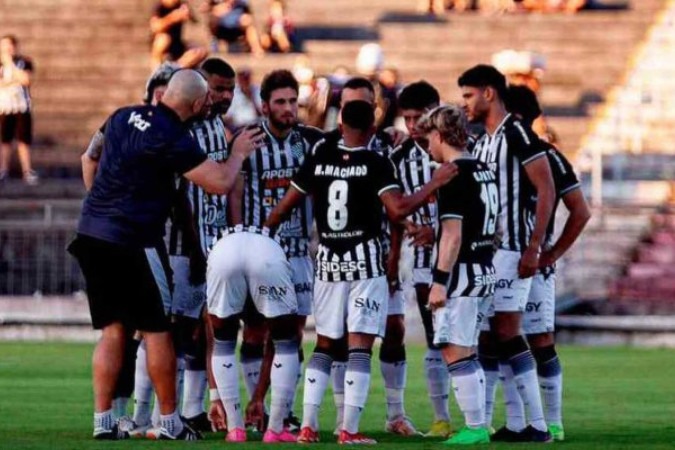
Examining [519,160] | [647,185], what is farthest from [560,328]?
[519,160]

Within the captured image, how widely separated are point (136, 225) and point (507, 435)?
2.87 meters

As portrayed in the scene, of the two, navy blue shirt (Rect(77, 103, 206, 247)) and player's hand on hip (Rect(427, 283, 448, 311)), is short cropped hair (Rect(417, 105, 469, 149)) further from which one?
navy blue shirt (Rect(77, 103, 206, 247))

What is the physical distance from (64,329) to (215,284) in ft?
40.4

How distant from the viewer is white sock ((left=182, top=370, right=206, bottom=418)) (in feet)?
57.4

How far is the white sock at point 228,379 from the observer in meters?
16.3

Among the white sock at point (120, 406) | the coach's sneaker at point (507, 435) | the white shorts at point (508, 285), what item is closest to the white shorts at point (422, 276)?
the white shorts at point (508, 285)

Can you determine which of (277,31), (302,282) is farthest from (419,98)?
(277,31)

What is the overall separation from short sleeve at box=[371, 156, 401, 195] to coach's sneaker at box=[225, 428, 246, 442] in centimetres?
179

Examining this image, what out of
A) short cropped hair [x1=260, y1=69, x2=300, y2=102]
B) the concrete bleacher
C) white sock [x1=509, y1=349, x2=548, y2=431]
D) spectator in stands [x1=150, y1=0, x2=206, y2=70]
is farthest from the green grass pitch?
the concrete bleacher

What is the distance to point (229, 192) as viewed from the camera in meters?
16.5

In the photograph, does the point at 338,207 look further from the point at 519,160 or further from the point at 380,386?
the point at 380,386

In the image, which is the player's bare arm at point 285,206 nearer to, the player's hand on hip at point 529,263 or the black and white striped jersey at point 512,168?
the black and white striped jersey at point 512,168

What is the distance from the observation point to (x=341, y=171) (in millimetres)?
16047

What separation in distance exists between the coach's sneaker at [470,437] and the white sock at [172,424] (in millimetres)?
1755
